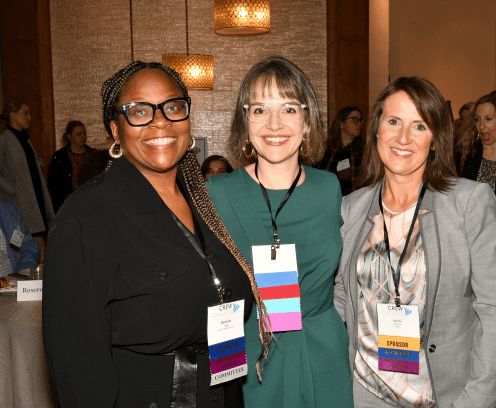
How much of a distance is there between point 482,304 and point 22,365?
2.08 metres

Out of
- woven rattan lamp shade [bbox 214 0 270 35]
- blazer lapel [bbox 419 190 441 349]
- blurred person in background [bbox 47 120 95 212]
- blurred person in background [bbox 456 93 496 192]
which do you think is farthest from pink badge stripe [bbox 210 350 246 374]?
blurred person in background [bbox 47 120 95 212]

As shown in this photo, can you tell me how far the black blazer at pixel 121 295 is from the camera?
3.98ft

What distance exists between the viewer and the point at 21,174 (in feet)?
18.4

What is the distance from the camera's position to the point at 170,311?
1342mm

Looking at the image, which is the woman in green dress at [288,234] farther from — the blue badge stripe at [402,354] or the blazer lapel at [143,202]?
the blazer lapel at [143,202]

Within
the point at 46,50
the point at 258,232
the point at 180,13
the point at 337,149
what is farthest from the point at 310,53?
the point at 258,232

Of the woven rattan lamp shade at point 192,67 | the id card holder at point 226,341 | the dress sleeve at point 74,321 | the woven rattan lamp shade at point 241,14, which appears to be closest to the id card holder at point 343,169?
A: the woven rattan lamp shade at point 241,14

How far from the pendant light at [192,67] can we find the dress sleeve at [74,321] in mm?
5386

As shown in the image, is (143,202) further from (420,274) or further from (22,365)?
(22,365)

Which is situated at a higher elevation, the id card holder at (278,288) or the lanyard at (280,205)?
the lanyard at (280,205)

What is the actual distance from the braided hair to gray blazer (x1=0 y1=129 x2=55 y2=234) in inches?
174

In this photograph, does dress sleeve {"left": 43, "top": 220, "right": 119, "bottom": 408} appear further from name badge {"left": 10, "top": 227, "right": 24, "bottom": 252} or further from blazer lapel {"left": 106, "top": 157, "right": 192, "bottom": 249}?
name badge {"left": 10, "top": 227, "right": 24, "bottom": 252}

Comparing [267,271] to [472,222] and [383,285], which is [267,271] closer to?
[383,285]

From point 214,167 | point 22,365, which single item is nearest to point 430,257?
point 22,365
